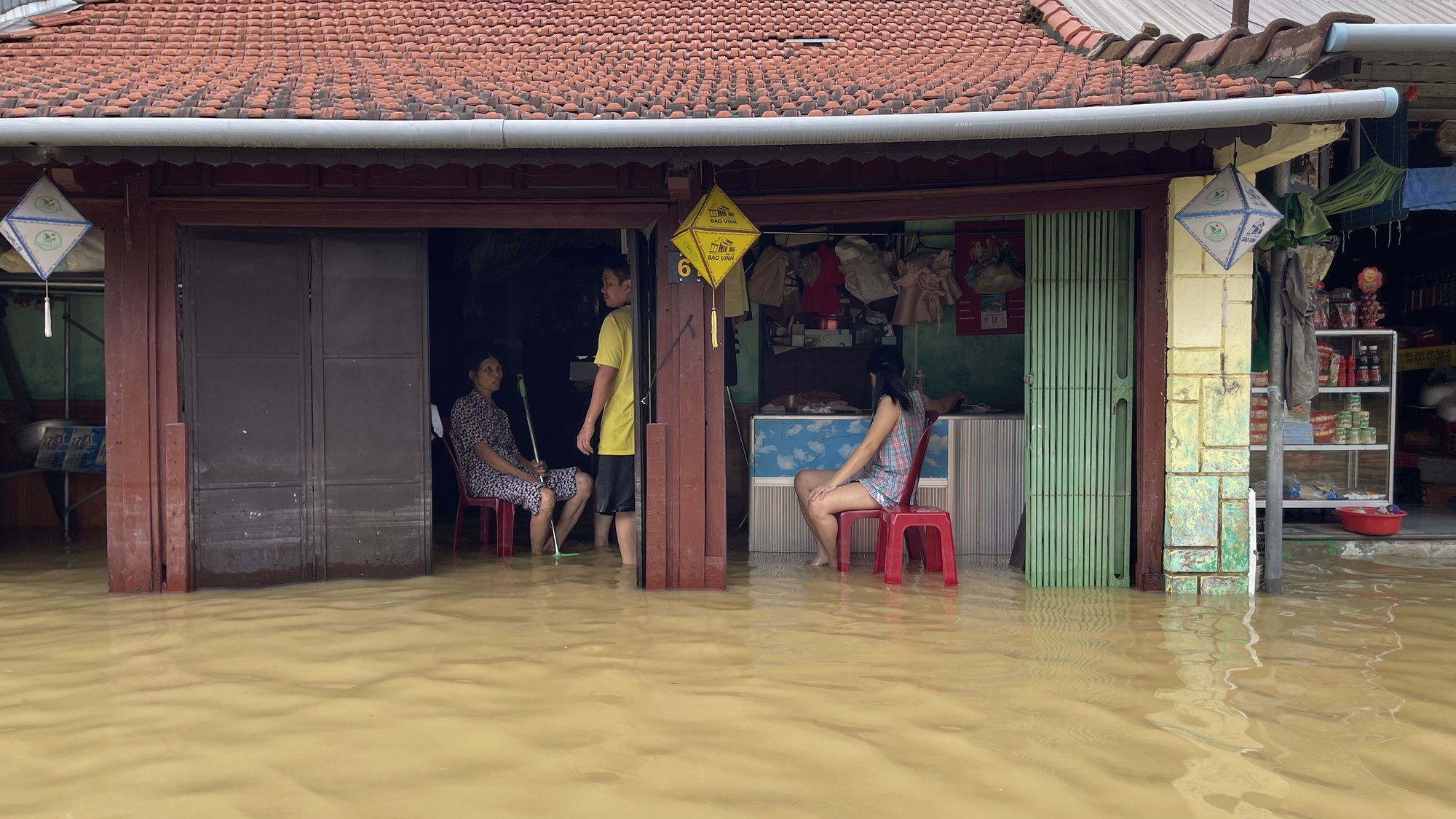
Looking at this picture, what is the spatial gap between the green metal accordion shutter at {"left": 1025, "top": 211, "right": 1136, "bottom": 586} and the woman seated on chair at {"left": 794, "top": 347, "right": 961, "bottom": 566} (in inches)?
30.0

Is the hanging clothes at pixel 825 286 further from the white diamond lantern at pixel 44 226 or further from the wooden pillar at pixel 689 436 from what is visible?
the white diamond lantern at pixel 44 226

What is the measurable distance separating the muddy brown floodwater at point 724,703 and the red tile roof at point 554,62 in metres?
2.72

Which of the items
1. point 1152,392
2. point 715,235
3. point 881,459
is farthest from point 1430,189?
point 715,235

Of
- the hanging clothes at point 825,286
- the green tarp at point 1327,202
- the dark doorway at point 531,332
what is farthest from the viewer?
the dark doorway at point 531,332

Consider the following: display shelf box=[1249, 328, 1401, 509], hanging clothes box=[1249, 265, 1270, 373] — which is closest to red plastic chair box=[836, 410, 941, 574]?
hanging clothes box=[1249, 265, 1270, 373]

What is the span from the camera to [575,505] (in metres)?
7.83

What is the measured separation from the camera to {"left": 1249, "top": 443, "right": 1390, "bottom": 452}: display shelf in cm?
762

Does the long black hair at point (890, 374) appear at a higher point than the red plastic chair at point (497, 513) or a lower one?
higher

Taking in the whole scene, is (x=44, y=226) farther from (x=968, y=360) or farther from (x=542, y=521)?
(x=968, y=360)

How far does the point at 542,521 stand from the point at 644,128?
327 centimetres

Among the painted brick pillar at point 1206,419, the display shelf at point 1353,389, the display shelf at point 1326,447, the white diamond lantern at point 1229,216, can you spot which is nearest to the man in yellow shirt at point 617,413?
the painted brick pillar at point 1206,419

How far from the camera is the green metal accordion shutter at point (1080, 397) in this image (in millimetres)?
6445

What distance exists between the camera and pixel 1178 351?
6.23m

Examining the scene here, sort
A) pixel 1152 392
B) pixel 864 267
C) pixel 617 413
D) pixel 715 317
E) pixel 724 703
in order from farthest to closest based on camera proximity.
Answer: pixel 864 267
pixel 617 413
pixel 715 317
pixel 1152 392
pixel 724 703
